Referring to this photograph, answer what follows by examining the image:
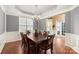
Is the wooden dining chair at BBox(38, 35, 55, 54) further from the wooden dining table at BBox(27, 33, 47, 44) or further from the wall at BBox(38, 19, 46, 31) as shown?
the wall at BBox(38, 19, 46, 31)

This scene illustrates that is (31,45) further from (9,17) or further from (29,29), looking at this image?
(9,17)

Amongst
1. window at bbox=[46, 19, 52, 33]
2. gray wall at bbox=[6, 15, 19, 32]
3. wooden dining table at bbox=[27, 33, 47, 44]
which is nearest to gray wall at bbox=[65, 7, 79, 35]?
window at bbox=[46, 19, 52, 33]

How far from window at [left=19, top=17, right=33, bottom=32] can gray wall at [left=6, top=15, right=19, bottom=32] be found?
10 centimetres

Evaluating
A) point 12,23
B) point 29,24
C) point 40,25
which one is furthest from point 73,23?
point 12,23

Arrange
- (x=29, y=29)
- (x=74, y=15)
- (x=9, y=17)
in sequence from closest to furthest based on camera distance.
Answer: (x=9, y=17) → (x=29, y=29) → (x=74, y=15)

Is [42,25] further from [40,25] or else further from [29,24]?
[29,24]

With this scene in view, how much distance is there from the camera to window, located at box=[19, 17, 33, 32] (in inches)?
101

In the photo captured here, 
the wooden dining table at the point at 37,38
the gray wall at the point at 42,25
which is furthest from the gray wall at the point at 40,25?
the wooden dining table at the point at 37,38

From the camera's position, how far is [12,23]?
2.50m

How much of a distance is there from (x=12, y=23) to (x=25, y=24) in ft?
1.12
